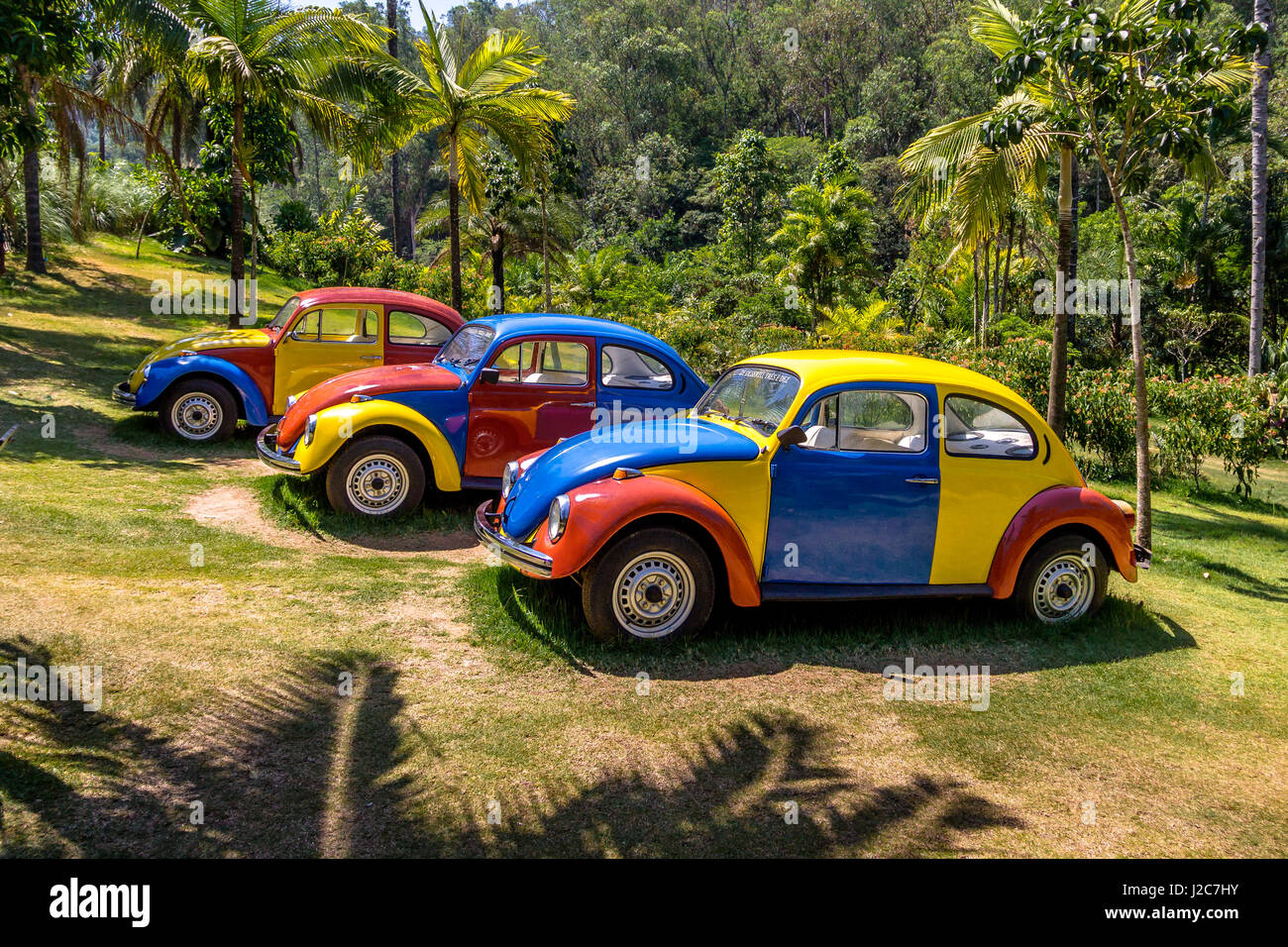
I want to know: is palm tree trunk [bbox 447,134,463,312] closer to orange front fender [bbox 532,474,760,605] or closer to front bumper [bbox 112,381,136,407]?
front bumper [bbox 112,381,136,407]

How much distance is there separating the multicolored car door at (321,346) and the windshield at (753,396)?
5.46 metres

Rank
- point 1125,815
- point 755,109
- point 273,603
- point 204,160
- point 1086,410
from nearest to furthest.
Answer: point 1125,815, point 273,603, point 1086,410, point 204,160, point 755,109

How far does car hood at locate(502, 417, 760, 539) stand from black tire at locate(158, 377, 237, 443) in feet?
20.2

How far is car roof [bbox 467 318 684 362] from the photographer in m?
9.13

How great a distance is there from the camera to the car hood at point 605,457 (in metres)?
6.20

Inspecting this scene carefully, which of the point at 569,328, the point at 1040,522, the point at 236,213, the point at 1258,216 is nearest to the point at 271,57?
the point at 236,213

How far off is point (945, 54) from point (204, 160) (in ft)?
146

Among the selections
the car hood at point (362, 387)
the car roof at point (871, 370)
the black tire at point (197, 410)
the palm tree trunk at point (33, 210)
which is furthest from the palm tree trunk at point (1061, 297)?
the palm tree trunk at point (33, 210)

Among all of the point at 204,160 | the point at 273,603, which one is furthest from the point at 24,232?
the point at 273,603

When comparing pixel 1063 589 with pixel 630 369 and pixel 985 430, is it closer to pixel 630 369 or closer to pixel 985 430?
pixel 985 430

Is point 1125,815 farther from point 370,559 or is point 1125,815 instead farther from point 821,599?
point 370,559

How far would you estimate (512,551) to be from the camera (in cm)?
621

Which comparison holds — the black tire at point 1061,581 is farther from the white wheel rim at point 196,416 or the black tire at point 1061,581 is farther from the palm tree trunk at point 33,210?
the palm tree trunk at point 33,210

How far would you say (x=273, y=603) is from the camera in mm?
6668
